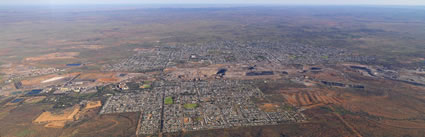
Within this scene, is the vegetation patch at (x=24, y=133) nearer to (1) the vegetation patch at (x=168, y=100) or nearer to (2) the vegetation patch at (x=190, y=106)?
(1) the vegetation patch at (x=168, y=100)

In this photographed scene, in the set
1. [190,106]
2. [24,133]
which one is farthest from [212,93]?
[24,133]

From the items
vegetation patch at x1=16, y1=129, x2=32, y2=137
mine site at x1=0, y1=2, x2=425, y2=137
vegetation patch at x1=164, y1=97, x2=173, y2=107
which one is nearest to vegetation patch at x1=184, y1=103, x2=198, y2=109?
mine site at x1=0, y1=2, x2=425, y2=137

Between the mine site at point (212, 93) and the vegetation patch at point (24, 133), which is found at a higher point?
the mine site at point (212, 93)

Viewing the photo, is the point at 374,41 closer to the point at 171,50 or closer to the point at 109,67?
the point at 171,50

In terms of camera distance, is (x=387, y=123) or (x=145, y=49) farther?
(x=145, y=49)

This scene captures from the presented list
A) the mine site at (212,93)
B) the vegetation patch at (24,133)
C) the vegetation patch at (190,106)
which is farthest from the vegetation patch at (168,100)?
the vegetation patch at (24,133)

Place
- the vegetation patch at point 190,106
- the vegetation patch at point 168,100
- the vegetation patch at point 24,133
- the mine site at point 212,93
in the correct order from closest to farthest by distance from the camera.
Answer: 1. the vegetation patch at point 24,133
2. the mine site at point 212,93
3. the vegetation patch at point 190,106
4. the vegetation patch at point 168,100

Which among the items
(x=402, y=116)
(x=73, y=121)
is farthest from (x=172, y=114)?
(x=402, y=116)

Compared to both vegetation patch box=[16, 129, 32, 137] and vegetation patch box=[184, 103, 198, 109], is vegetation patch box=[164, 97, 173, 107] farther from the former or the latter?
vegetation patch box=[16, 129, 32, 137]

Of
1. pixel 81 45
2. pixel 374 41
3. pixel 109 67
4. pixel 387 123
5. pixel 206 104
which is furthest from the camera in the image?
pixel 374 41

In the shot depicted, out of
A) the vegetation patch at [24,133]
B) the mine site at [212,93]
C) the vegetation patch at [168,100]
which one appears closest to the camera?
the vegetation patch at [24,133]

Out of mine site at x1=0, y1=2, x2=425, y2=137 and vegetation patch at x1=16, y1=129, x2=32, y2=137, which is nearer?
vegetation patch at x1=16, y1=129, x2=32, y2=137
